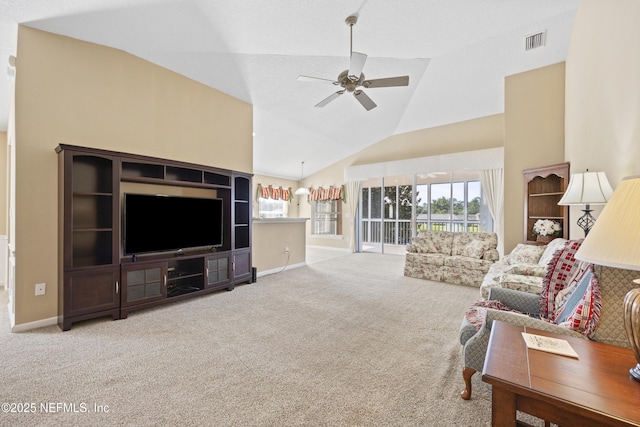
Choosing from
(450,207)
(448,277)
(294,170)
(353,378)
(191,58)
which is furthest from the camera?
(294,170)

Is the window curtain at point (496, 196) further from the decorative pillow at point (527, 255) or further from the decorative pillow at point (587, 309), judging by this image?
the decorative pillow at point (587, 309)

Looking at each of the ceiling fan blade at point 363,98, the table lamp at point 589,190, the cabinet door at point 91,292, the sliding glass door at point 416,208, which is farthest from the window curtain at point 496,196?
the cabinet door at point 91,292

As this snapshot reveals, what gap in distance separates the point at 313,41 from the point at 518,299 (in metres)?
3.51

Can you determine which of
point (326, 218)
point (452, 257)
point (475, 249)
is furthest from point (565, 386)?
point (326, 218)

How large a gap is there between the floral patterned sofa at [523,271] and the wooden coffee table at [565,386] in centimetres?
133

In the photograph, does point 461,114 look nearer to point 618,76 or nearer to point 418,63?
point 418,63

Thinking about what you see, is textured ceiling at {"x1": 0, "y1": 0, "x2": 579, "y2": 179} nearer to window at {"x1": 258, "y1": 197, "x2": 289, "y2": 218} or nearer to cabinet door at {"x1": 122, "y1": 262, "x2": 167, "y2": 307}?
cabinet door at {"x1": 122, "y1": 262, "x2": 167, "y2": 307}

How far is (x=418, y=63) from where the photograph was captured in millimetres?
4531

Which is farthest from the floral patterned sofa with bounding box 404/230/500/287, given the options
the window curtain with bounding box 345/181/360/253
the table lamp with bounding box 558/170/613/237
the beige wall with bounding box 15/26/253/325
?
the beige wall with bounding box 15/26/253/325

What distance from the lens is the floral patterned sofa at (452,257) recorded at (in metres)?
4.80

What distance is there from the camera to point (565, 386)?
1014 millimetres

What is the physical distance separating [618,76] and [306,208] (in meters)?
8.90

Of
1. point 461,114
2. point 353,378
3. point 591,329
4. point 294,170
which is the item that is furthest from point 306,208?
point 591,329

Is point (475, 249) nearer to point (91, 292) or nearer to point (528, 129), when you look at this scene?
point (528, 129)
